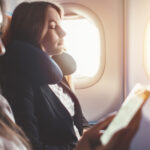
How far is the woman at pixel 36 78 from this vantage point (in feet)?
2.88

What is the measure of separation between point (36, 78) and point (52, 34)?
0.69 ft

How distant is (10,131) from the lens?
73 cm

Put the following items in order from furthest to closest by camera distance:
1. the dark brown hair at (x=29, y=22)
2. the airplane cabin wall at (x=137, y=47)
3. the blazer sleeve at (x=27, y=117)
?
the airplane cabin wall at (x=137, y=47) → the dark brown hair at (x=29, y=22) → the blazer sleeve at (x=27, y=117)

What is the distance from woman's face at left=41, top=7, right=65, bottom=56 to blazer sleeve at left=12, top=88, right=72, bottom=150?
0.24 metres

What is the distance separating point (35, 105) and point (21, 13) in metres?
0.38

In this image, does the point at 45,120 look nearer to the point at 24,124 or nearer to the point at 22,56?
the point at 24,124

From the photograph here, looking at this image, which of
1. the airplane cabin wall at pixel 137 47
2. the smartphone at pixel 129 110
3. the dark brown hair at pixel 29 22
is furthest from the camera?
the airplane cabin wall at pixel 137 47

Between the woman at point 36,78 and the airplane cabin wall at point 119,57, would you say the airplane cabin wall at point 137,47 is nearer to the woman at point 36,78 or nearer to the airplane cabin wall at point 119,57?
the airplane cabin wall at point 119,57

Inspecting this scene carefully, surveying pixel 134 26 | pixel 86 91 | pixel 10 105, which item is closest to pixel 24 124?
pixel 10 105

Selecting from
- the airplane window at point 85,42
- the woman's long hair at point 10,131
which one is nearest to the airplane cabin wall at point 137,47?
the airplane window at point 85,42

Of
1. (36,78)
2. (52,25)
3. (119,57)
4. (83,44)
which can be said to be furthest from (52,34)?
(119,57)

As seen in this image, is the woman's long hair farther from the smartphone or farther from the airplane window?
the airplane window

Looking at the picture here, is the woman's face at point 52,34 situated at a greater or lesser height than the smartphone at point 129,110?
greater

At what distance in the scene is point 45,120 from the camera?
0.94m
